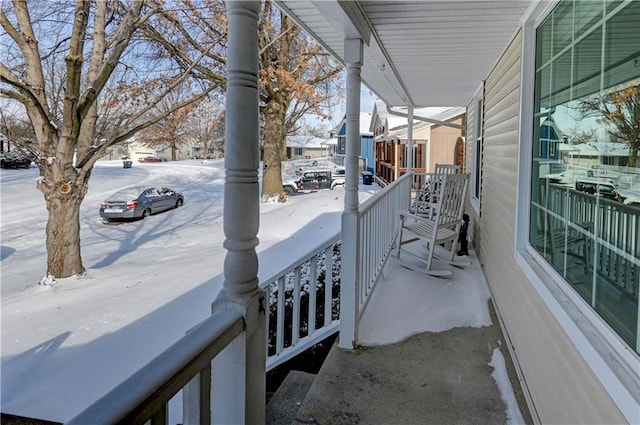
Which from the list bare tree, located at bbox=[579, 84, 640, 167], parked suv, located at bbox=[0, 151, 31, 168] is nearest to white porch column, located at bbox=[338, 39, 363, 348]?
bare tree, located at bbox=[579, 84, 640, 167]

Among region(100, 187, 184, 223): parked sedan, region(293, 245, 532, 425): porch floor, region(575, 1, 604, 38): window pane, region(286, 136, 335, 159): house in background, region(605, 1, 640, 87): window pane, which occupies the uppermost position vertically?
region(286, 136, 335, 159): house in background

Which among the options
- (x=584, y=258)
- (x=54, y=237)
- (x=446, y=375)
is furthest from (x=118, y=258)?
(x=584, y=258)

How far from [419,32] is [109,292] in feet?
21.2

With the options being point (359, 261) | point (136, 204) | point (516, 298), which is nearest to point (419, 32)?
point (359, 261)

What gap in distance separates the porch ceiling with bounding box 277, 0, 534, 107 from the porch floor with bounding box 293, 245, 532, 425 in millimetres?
2220

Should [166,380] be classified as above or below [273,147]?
below

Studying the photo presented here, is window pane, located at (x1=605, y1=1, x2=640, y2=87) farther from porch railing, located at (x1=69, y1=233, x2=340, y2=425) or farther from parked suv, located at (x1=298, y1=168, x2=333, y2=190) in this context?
parked suv, located at (x1=298, y1=168, x2=333, y2=190)

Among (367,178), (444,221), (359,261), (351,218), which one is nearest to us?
(351,218)

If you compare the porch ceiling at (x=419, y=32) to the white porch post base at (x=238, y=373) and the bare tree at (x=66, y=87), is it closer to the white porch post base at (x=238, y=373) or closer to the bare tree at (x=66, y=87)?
the white porch post base at (x=238, y=373)

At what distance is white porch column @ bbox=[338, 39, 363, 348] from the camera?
303 cm

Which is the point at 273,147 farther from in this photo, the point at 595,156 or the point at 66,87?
the point at 595,156

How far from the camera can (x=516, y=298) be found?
2906mm

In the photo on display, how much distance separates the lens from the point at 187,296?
6.28 metres

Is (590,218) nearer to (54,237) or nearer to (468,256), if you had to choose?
(468,256)
